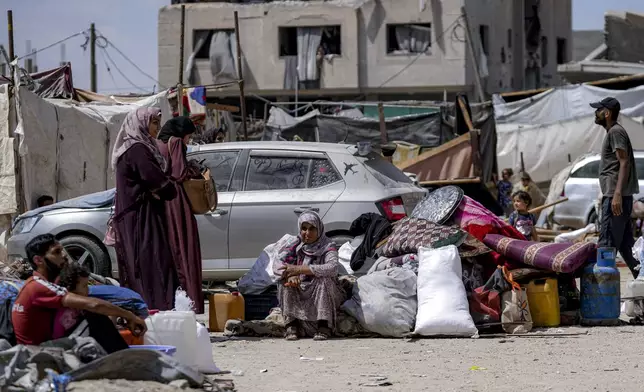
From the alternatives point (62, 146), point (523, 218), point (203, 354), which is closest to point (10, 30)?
point (62, 146)

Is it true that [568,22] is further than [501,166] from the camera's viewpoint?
Yes

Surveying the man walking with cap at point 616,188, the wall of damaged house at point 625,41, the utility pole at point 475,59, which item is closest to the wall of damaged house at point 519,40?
the utility pole at point 475,59

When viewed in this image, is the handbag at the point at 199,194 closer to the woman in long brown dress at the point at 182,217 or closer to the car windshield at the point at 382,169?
the woman in long brown dress at the point at 182,217

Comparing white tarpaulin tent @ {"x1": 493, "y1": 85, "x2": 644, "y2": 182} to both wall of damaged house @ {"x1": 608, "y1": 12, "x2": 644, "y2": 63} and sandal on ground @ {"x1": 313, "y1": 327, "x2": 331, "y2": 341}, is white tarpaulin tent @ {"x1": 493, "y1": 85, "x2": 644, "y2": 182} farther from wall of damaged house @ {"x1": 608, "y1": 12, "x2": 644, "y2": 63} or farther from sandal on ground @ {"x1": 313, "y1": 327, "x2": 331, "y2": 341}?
sandal on ground @ {"x1": 313, "y1": 327, "x2": 331, "y2": 341}

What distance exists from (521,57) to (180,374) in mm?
45391

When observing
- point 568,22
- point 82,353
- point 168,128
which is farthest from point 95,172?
point 568,22

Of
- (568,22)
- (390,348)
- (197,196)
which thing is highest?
(568,22)

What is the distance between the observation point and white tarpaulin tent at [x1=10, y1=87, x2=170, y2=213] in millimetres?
16406

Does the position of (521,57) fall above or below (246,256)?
above

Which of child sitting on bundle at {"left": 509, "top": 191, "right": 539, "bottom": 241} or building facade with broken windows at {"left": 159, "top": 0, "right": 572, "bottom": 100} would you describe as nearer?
child sitting on bundle at {"left": 509, "top": 191, "right": 539, "bottom": 241}

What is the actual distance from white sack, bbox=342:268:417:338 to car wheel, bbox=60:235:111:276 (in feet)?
12.9

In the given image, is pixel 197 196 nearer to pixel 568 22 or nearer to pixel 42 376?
pixel 42 376

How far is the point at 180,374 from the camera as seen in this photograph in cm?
700

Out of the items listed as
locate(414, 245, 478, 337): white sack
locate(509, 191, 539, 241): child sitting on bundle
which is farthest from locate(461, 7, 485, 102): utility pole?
locate(414, 245, 478, 337): white sack
